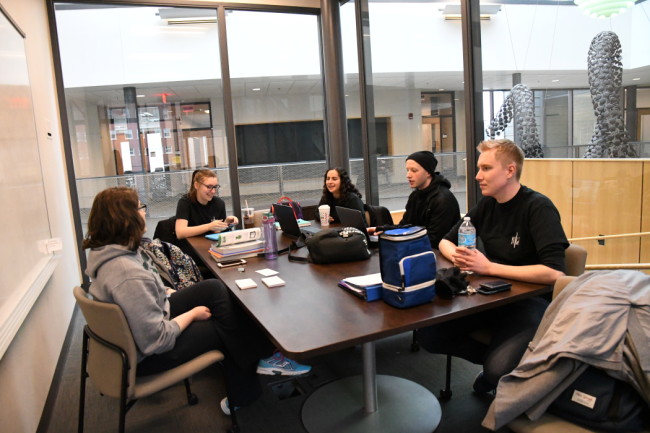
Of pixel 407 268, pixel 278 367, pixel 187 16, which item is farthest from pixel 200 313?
pixel 187 16

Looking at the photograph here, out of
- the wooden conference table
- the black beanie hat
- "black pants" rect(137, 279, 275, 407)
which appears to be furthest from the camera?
the black beanie hat

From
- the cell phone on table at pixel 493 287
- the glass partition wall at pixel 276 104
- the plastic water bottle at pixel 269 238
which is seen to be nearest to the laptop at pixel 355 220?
the plastic water bottle at pixel 269 238

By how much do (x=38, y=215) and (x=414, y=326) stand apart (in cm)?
248

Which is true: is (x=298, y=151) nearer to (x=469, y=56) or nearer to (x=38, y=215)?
(x=469, y=56)

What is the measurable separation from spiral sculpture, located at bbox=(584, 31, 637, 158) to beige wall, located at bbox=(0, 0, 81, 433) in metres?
3.18

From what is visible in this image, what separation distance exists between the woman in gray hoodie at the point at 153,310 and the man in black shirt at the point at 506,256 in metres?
0.89

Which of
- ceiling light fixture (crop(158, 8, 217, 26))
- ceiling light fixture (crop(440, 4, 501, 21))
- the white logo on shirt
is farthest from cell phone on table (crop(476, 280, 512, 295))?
ceiling light fixture (crop(158, 8, 217, 26))

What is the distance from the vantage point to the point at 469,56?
3369 millimetres

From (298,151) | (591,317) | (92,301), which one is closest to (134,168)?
(298,151)

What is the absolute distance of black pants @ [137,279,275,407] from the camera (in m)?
1.90

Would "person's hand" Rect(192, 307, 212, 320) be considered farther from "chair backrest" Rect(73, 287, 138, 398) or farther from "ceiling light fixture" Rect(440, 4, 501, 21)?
"ceiling light fixture" Rect(440, 4, 501, 21)

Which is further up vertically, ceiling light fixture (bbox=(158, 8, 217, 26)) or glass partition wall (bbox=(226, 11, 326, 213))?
ceiling light fixture (bbox=(158, 8, 217, 26))

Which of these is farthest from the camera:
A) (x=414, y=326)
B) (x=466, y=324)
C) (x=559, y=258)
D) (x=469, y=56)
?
(x=469, y=56)

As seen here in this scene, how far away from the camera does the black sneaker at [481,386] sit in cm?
233
